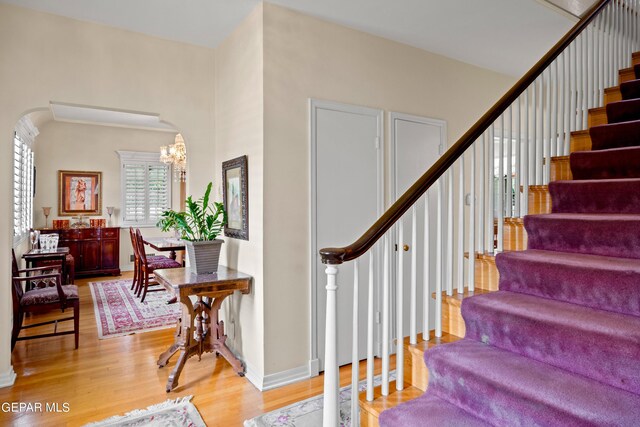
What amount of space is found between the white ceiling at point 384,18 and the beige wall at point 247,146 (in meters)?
0.24

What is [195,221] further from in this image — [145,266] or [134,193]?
[134,193]

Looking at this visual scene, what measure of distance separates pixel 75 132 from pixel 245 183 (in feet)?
18.9

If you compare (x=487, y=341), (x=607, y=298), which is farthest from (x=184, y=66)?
(x=607, y=298)

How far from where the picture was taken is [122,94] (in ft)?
11.2

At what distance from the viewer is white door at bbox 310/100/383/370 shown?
10.6ft

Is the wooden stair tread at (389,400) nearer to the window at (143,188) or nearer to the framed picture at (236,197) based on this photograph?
the framed picture at (236,197)

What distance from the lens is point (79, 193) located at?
7.29 metres

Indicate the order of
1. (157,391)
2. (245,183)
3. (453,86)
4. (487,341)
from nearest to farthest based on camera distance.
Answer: (487,341), (157,391), (245,183), (453,86)

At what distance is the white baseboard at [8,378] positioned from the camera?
292 centimetres

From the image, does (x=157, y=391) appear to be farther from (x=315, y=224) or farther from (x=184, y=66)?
(x=184, y=66)

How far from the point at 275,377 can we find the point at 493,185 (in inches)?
82.4

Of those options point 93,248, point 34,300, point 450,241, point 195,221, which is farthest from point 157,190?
point 450,241

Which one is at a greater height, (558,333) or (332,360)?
(558,333)

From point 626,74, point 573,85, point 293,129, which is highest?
point 626,74
